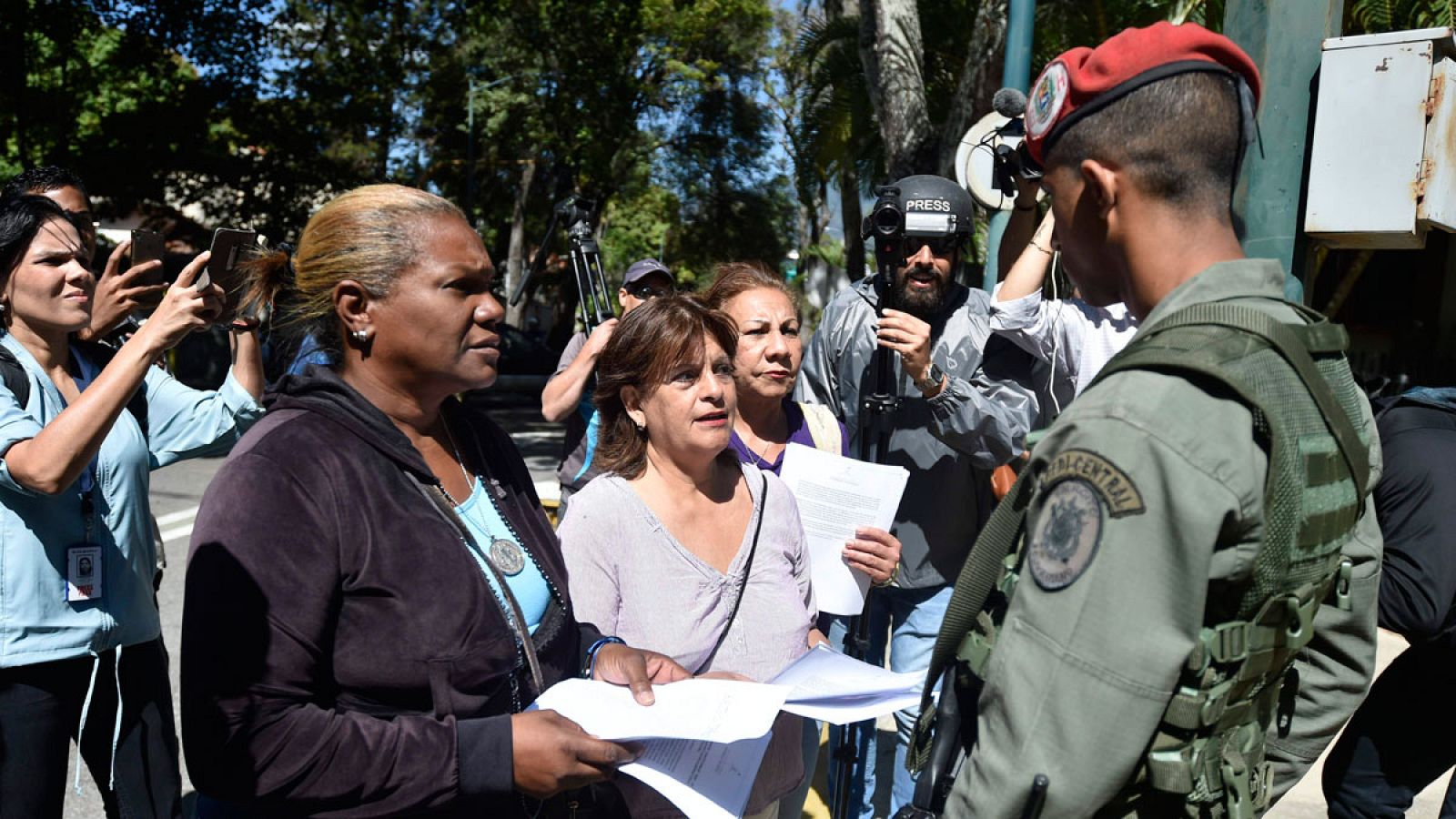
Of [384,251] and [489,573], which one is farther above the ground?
[384,251]

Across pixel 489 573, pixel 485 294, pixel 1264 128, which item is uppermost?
pixel 1264 128

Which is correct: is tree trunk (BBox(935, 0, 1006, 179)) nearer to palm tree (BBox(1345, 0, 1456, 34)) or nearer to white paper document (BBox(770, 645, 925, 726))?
palm tree (BBox(1345, 0, 1456, 34))

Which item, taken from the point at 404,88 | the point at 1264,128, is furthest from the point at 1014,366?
the point at 404,88

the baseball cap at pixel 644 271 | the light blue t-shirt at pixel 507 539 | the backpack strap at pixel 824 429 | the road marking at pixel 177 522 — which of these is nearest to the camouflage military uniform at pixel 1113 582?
the light blue t-shirt at pixel 507 539

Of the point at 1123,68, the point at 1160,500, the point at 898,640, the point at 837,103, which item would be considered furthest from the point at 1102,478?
the point at 837,103

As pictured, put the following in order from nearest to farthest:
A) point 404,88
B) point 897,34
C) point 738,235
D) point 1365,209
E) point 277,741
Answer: point 277,741, point 1365,209, point 897,34, point 404,88, point 738,235

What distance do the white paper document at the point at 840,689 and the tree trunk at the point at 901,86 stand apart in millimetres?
6673

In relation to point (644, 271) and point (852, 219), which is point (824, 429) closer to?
point (644, 271)

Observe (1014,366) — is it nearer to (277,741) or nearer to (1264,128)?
(1264,128)

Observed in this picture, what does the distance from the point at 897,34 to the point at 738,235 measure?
22.6 m

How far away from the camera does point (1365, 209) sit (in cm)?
266

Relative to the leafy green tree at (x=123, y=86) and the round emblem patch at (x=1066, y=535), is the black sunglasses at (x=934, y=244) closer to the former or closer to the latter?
the round emblem patch at (x=1066, y=535)

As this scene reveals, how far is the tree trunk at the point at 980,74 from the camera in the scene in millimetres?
8352

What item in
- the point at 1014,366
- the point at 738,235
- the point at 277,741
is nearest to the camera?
the point at 277,741
